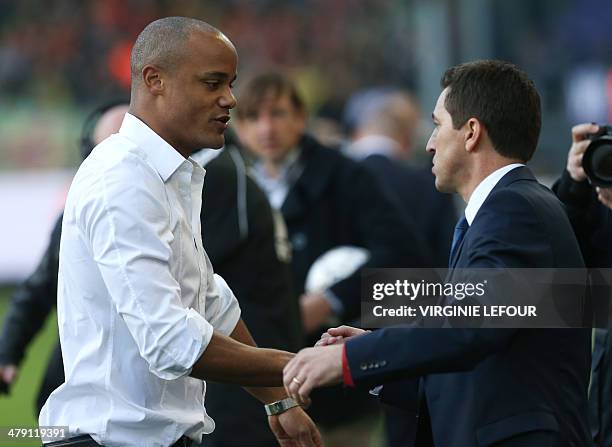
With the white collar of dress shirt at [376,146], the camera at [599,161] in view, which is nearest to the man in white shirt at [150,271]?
the camera at [599,161]

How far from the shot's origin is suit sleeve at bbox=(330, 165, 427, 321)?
22.0 ft

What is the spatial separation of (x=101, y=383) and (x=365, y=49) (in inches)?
696

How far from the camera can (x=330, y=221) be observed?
6.80 m

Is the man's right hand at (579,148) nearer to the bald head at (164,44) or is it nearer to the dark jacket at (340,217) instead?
the bald head at (164,44)

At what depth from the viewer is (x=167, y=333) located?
10.5 feet

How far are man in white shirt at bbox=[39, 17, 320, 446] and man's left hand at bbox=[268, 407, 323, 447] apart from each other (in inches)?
11.1

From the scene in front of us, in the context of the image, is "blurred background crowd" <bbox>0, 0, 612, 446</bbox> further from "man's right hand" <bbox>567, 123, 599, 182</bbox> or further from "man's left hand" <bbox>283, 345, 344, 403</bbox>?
"man's left hand" <bbox>283, 345, 344, 403</bbox>

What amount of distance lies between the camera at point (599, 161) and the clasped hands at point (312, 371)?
3.76 ft

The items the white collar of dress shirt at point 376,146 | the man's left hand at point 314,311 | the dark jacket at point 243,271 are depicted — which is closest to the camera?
the dark jacket at point 243,271

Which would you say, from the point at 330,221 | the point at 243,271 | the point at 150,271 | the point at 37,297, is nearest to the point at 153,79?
the point at 150,271

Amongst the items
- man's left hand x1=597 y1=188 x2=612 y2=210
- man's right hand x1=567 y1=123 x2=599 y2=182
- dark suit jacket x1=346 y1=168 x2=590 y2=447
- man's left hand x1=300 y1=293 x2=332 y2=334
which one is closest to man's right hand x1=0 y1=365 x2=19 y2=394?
man's left hand x1=300 y1=293 x2=332 y2=334

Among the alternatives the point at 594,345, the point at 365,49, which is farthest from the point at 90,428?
the point at 365,49

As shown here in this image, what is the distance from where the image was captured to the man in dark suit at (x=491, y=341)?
3.25 meters

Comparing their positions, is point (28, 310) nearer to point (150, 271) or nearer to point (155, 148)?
point (155, 148)
